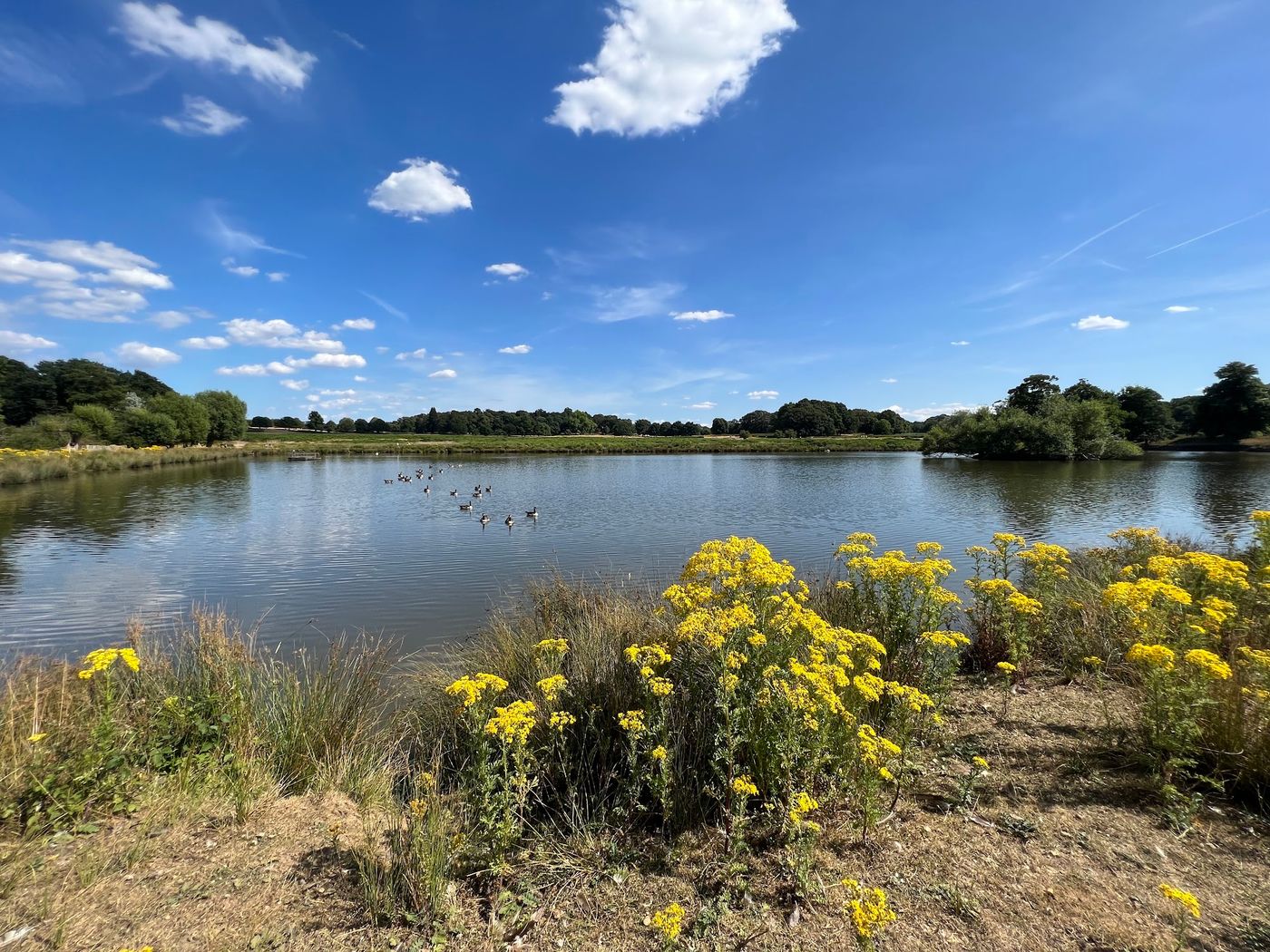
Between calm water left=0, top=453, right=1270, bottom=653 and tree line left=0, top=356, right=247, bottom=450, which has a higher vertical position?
tree line left=0, top=356, right=247, bottom=450

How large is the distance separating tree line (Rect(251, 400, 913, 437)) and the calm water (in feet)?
342

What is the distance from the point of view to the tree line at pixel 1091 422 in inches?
2292

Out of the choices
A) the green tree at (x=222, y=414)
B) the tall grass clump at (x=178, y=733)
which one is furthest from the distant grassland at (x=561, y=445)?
the tall grass clump at (x=178, y=733)

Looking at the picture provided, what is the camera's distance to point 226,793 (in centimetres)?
399

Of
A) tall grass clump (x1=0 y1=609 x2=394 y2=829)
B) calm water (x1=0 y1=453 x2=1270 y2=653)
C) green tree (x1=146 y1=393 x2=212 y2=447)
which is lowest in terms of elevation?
calm water (x1=0 y1=453 x2=1270 y2=653)

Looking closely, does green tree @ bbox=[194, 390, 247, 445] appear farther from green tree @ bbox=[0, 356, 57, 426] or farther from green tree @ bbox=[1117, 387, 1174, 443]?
green tree @ bbox=[1117, 387, 1174, 443]

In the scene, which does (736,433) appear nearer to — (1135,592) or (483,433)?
(483,433)

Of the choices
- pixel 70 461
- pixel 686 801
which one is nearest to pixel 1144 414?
pixel 686 801

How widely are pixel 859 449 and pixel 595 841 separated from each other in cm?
10749

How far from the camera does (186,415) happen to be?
71625 mm

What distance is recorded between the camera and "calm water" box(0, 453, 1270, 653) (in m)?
11.8

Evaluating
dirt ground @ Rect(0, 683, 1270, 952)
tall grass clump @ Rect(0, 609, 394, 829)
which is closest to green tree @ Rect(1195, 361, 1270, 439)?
dirt ground @ Rect(0, 683, 1270, 952)

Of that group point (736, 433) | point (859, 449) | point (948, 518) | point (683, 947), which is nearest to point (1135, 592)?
point (683, 947)

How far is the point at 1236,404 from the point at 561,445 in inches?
3854
